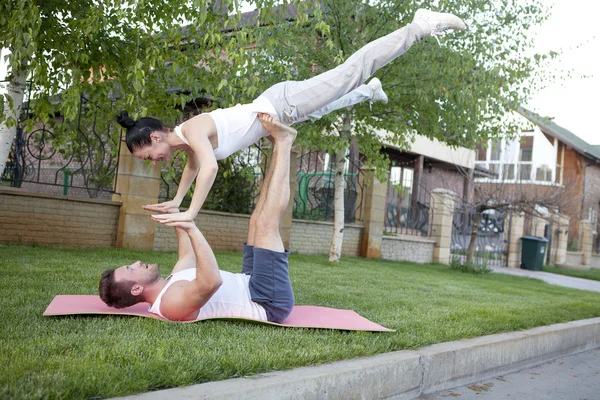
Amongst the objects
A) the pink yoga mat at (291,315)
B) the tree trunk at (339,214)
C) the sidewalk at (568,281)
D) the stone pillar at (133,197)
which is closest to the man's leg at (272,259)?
the pink yoga mat at (291,315)

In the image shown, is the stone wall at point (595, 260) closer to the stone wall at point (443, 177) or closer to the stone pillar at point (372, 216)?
the stone wall at point (443, 177)

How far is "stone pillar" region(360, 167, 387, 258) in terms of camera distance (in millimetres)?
14109

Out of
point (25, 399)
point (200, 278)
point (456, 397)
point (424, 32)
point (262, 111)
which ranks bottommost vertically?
point (456, 397)

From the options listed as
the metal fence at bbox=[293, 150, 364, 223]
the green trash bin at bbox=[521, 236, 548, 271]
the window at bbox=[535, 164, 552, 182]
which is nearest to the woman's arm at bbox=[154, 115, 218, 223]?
the metal fence at bbox=[293, 150, 364, 223]

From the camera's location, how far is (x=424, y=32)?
524 cm

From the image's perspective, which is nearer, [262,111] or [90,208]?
[262,111]

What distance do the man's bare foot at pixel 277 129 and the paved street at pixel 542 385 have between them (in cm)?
205

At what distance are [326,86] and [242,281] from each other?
67.7 inches

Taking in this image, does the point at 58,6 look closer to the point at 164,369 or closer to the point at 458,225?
the point at 164,369

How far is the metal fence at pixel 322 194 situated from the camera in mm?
13070

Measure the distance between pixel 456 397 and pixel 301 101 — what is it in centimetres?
245

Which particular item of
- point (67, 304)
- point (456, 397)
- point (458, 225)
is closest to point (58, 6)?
point (67, 304)

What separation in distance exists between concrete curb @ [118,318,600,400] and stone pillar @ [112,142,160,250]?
6.31 meters

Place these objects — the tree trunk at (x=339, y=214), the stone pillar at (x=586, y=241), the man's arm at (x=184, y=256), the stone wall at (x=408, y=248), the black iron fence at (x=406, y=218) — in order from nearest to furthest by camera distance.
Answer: the man's arm at (x=184, y=256) < the tree trunk at (x=339, y=214) < the stone wall at (x=408, y=248) < the black iron fence at (x=406, y=218) < the stone pillar at (x=586, y=241)
